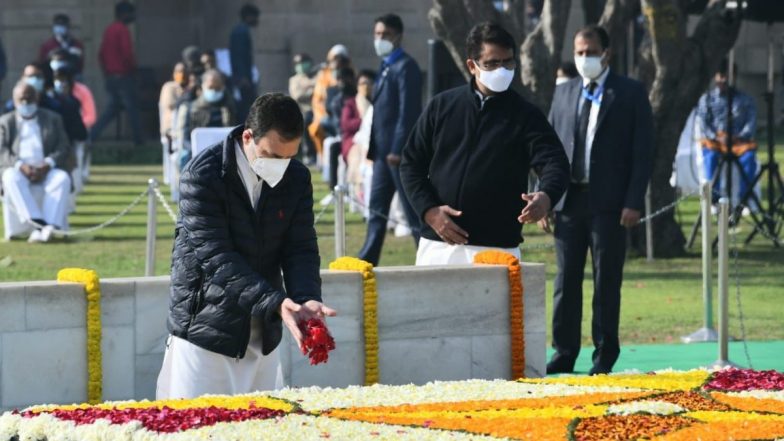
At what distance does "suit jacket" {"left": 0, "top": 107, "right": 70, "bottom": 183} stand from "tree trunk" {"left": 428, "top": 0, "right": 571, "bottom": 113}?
4869mm

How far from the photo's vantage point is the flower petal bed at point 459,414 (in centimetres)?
665

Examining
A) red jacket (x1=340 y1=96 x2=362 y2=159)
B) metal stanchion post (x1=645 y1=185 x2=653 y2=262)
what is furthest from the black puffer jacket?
red jacket (x1=340 y1=96 x2=362 y2=159)

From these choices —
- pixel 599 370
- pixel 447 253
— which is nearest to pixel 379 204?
pixel 599 370

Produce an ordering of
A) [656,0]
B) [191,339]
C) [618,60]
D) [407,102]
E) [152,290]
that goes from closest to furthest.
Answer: [191,339], [152,290], [407,102], [656,0], [618,60]

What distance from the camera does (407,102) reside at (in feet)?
50.7

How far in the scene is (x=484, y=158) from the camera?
34.8ft

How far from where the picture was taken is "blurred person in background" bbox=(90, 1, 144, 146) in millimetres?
34781

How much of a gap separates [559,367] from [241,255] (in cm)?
421

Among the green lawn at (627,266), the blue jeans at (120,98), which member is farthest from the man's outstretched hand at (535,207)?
the blue jeans at (120,98)

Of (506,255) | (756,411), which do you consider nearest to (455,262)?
(506,255)

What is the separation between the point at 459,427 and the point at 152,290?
3.37m

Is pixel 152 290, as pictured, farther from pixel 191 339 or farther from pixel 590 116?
pixel 590 116

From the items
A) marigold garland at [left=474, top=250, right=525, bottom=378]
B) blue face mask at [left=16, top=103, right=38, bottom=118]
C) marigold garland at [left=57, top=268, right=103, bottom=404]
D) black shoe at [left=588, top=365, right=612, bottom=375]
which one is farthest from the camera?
blue face mask at [left=16, top=103, right=38, bottom=118]

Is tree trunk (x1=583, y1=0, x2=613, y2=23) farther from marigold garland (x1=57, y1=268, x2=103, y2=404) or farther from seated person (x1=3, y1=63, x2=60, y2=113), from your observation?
marigold garland (x1=57, y1=268, x2=103, y2=404)
